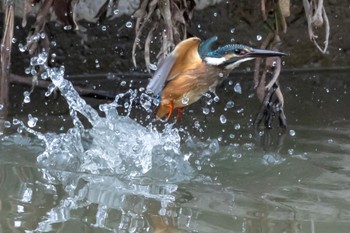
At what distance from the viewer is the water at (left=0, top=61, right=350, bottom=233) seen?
2.88m

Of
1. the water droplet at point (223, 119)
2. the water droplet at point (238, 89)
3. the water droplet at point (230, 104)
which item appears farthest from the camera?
the water droplet at point (238, 89)

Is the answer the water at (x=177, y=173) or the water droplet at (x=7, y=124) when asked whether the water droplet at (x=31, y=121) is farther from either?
the water droplet at (x=7, y=124)

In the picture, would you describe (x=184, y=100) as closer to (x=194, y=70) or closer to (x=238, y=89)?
(x=194, y=70)

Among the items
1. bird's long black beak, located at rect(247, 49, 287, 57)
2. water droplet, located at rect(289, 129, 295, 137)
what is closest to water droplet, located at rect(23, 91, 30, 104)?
water droplet, located at rect(289, 129, 295, 137)

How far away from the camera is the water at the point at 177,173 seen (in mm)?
2875

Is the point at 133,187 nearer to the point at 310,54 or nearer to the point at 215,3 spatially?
the point at 215,3

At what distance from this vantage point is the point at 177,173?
3.61 m

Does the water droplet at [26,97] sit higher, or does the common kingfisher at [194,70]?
the common kingfisher at [194,70]

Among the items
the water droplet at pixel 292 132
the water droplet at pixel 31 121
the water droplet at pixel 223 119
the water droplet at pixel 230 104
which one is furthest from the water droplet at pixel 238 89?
the water droplet at pixel 31 121

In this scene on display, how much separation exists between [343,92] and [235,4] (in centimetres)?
119

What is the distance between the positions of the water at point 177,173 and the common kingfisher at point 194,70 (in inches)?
7.6

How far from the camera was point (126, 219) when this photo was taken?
2.85 m

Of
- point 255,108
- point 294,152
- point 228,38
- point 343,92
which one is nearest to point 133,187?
point 294,152

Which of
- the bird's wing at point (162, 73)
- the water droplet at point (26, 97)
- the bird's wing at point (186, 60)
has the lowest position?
the water droplet at point (26, 97)
